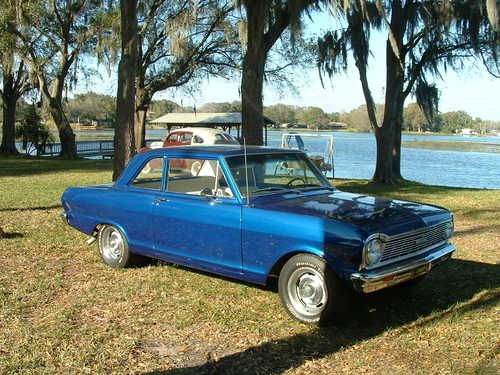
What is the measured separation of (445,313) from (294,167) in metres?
2.13

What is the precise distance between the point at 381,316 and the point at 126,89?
7.69 metres

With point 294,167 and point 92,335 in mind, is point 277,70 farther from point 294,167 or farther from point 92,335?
point 92,335

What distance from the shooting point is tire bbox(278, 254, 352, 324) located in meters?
4.61

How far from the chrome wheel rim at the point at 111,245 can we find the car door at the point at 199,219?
84 centimetres

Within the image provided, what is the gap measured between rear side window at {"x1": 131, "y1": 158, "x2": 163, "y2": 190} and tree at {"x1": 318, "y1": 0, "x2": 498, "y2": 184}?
1101cm

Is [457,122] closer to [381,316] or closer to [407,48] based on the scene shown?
[407,48]

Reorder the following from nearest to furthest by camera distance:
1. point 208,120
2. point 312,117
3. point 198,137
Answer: point 198,137
point 208,120
point 312,117

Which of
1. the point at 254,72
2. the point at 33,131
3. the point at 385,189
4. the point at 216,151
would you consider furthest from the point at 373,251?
the point at 33,131

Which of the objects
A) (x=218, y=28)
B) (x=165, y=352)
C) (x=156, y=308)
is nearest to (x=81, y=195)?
(x=156, y=308)

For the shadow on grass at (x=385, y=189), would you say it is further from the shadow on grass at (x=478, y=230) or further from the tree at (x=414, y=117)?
the shadow on grass at (x=478, y=230)

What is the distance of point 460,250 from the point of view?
7.66 metres

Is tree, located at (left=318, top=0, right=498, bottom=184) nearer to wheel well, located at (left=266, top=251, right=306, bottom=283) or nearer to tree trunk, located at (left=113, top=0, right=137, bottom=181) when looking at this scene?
tree trunk, located at (left=113, top=0, right=137, bottom=181)

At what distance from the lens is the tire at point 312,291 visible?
15.1 feet

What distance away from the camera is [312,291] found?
478 cm
